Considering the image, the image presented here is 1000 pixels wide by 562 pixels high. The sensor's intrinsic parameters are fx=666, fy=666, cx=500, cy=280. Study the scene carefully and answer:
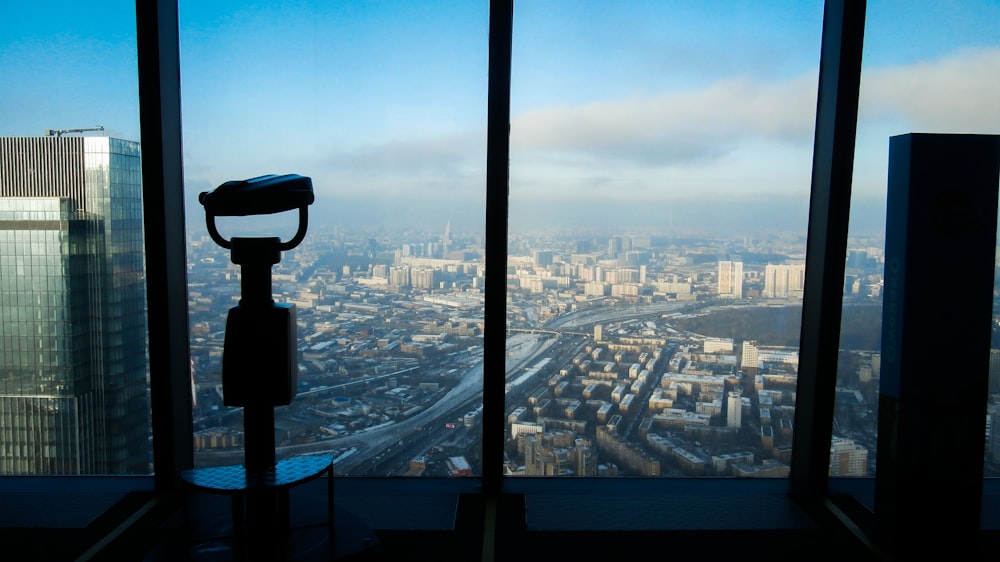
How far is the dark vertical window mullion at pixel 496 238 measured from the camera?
9.04 feet

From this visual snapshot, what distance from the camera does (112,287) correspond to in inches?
117

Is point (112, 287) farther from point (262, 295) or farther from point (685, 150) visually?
point (685, 150)

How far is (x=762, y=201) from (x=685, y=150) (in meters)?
0.42

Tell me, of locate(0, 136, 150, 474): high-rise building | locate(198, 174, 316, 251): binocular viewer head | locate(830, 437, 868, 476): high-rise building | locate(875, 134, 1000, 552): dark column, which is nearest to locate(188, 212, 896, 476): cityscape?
locate(830, 437, 868, 476): high-rise building

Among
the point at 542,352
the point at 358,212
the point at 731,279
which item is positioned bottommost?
the point at 542,352

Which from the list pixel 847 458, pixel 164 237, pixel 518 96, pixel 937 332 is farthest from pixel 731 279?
pixel 164 237

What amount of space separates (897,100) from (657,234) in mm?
1146

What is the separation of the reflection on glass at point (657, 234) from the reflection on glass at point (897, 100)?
21 cm

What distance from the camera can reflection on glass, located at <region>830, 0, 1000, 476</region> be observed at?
2.79 metres

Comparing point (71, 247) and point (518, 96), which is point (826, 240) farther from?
point (71, 247)

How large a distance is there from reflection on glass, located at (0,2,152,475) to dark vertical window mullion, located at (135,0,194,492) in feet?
0.41

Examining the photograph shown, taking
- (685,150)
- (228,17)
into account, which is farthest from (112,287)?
(685,150)

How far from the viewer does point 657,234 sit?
2988 mm

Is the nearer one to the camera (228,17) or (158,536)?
(158,536)
